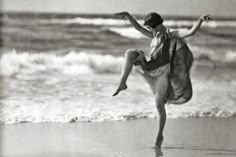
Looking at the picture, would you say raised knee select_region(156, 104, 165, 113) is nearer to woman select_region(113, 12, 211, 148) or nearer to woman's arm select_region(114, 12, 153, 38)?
woman select_region(113, 12, 211, 148)

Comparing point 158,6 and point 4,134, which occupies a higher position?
point 158,6

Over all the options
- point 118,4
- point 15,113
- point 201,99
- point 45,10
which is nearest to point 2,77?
point 15,113

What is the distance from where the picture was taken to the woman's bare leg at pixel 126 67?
2.01 metres

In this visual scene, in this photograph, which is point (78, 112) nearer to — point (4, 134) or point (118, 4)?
A: point (4, 134)

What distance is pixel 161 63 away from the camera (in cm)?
202

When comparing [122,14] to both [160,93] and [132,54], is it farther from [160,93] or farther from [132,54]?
[160,93]

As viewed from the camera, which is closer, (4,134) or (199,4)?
(4,134)

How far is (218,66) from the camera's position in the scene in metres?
2.13

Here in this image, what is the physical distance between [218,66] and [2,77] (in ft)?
3.83

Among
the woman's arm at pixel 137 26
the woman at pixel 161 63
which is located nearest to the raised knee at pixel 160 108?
the woman at pixel 161 63

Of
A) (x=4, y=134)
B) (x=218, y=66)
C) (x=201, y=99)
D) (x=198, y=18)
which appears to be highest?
(x=198, y=18)

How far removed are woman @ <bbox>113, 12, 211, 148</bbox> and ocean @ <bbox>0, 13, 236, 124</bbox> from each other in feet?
0.13

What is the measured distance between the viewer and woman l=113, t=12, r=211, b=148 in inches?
79.3

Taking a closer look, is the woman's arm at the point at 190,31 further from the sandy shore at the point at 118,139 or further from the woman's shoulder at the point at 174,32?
the sandy shore at the point at 118,139
